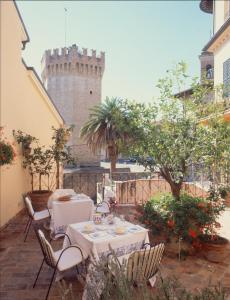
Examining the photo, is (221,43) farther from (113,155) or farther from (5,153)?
(113,155)

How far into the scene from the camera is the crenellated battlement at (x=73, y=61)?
3142 centimetres

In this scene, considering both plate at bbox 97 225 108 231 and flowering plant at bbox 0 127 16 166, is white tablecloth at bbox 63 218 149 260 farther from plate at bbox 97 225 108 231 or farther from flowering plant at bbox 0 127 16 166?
flowering plant at bbox 0 127 16 166

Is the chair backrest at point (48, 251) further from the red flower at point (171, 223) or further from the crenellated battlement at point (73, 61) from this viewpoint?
the crenellated battlement at point (73, 61)

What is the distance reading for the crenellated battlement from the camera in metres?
31.4

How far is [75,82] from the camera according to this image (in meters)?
32.0

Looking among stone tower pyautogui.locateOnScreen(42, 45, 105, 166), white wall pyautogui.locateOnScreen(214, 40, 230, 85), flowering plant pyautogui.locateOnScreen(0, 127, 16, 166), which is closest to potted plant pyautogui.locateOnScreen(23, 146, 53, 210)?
flowering plant pyautogui.locateOnScreen(0, 127, 16, 166)

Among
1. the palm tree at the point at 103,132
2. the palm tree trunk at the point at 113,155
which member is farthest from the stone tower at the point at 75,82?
the palm tree trunk at the point at 113,155

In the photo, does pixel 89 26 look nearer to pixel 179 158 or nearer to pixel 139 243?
pixel 179 158

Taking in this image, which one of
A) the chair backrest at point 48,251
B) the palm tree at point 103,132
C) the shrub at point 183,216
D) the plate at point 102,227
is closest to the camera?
the chair backrest at point 48,251

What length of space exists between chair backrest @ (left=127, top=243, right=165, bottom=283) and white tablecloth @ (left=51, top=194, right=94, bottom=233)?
3070 mm

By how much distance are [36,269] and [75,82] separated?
96.9 feet

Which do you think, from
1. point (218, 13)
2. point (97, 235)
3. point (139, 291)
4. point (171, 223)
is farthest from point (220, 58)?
point (139, 291)

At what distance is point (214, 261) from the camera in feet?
14.9

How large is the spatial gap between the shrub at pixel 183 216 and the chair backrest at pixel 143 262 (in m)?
1.55
